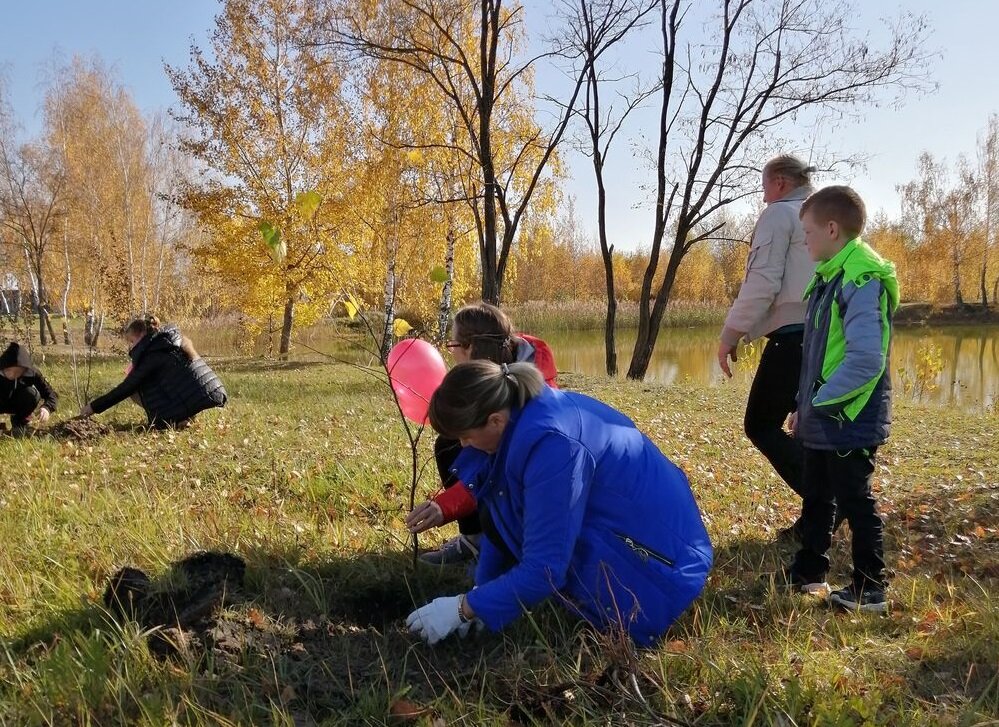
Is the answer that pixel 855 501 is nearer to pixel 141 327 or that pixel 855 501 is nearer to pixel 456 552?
pixel 456 552

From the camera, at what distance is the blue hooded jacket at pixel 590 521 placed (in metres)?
1.96

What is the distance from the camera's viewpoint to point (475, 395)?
1.98 meters

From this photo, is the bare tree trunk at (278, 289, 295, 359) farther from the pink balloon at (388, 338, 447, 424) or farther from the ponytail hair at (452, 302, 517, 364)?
the ponytail hair at (452, 302, 517, 364)

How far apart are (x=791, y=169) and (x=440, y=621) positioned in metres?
2.81

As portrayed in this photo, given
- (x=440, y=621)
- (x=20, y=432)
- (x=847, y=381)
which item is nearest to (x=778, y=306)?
(x=847, y=381)

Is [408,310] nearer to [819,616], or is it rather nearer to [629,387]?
[629,387]

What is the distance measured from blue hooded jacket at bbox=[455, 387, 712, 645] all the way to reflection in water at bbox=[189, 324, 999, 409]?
10.6m

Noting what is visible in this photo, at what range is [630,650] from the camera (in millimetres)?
1830

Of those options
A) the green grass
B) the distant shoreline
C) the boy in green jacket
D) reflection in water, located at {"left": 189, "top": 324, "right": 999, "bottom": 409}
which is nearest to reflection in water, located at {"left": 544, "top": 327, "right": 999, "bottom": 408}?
reflection in water, located at {"left": 189, "top": 324, "right": 999, "bottom": 409}

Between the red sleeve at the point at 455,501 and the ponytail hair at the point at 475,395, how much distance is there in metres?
0.70

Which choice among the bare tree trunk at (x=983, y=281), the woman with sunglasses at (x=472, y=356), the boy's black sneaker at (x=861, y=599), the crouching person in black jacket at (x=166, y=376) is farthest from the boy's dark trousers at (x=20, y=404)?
the bare tree trunk at (x=983, y=281)

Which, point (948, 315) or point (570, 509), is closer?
point (570, 509)

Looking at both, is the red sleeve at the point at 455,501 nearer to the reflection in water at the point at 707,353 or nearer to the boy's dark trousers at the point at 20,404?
the boy's dark trousers at the point at 20,404

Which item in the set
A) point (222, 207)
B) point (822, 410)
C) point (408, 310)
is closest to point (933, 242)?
point (408, 310)
